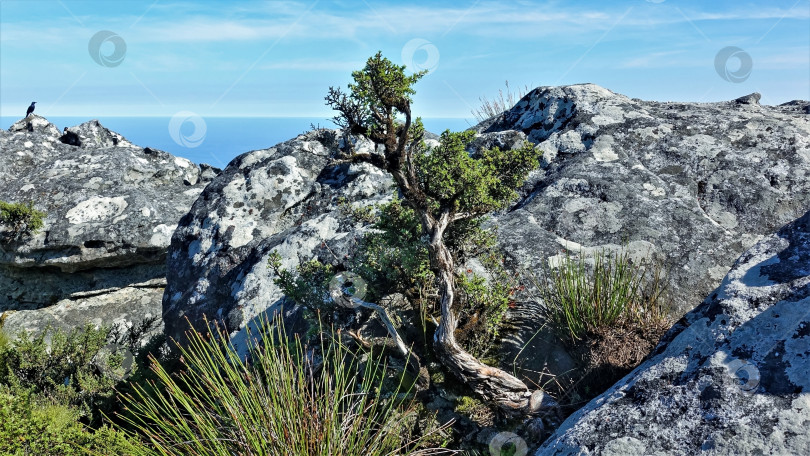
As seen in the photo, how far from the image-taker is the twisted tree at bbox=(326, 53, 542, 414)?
4.52 metres

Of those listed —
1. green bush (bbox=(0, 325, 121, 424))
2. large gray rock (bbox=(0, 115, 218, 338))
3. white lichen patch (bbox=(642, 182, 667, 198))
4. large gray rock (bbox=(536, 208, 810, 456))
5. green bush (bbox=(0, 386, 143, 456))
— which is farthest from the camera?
large gray rock (bbox=(0, 115, 218, 338))

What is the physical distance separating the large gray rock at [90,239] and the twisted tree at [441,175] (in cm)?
777

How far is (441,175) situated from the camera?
15.7 ft

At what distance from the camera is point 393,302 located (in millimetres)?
5625

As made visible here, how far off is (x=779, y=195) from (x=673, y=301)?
2.28 m

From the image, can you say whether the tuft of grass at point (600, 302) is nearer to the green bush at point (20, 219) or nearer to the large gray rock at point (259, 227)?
→ the large gray rock at point (259, 227)

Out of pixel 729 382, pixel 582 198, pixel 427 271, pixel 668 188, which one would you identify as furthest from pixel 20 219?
pixel 729 382

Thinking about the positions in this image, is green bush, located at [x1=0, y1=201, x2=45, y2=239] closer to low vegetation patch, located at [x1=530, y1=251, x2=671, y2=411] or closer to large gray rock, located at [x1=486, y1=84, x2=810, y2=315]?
large gray rock, located at [x1=486, y1=84, x2=810, y2=315]

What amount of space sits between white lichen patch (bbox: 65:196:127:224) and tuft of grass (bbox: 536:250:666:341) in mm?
9283

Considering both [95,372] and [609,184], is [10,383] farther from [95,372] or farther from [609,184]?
[609,184]

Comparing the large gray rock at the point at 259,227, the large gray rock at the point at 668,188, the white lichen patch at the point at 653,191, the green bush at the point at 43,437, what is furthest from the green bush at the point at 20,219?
the white lichen patch at the point at 653,191

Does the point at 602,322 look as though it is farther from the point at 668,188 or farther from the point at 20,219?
the point at 20,219

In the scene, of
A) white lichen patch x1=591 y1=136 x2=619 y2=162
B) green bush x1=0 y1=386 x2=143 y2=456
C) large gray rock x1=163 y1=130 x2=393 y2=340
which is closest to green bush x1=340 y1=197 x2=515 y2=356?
large gray rock x1=163 y1=130 x2=393 y2=340

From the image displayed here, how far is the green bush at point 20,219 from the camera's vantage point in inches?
420
